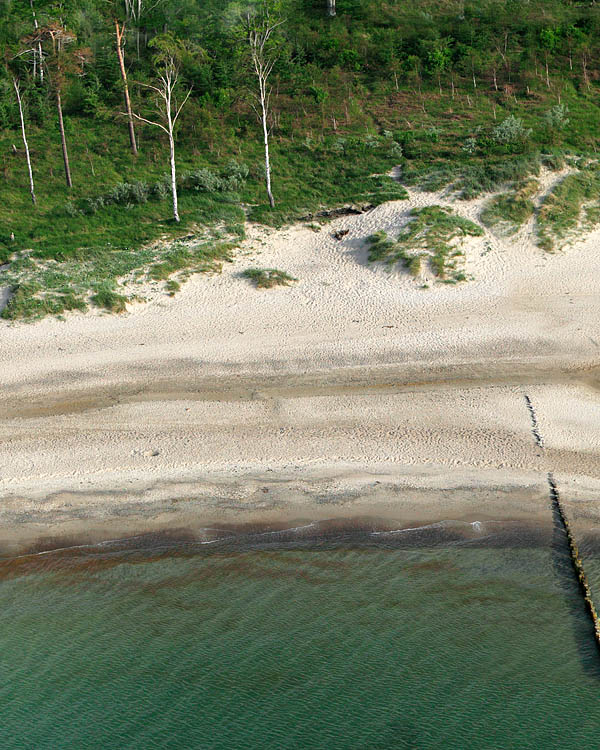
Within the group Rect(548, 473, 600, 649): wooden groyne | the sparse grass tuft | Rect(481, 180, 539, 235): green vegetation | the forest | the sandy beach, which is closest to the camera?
Rect(548, 473, 600, 649): wooden groyne

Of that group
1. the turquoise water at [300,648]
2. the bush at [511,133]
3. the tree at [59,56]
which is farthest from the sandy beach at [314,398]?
the tree at [59,56]

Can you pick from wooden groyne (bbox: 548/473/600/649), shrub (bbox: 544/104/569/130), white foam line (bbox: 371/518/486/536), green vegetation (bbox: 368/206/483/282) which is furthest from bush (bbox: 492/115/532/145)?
white foam line (bbox: 371/518/486/536)

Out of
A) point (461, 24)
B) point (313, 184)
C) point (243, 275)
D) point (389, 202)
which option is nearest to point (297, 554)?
point (243, 275)

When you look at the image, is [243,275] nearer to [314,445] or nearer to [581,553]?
[314,445]

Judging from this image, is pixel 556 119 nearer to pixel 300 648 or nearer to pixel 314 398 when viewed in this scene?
pixel 314 398

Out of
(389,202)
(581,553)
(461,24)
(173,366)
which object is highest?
Answer: (461,24)

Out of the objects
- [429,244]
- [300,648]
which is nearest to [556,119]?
[429,244]

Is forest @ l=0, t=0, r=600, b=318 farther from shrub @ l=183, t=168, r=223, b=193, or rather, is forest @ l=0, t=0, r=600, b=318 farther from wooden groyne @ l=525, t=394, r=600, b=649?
wooden groyne @ l=525, t=394, r=600, b=649
